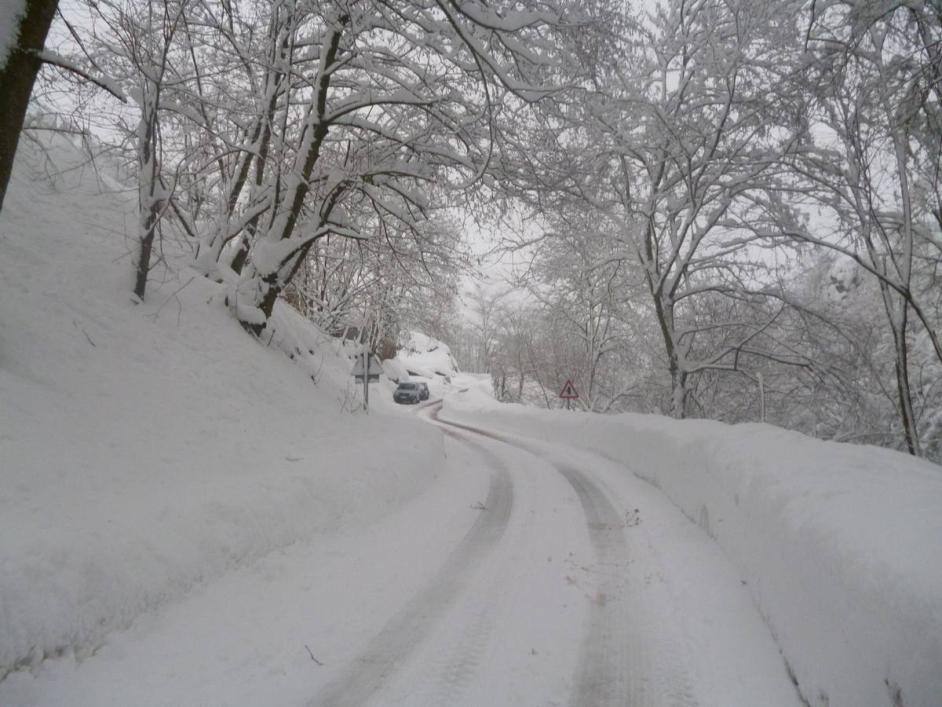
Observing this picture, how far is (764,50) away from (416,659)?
11412mm

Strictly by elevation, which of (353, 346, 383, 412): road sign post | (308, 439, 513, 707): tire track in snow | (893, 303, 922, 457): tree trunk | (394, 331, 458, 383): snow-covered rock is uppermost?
(394, 331, 458, 383): snow-covered rock

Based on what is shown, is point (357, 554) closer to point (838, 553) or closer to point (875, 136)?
point (838, 553)

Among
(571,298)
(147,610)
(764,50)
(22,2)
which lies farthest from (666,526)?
(571,298)

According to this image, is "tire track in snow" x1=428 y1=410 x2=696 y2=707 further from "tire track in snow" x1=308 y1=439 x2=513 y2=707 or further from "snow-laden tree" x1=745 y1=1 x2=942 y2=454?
"snow-laden tree" x1=745 y1=1 x2=942 y2=454

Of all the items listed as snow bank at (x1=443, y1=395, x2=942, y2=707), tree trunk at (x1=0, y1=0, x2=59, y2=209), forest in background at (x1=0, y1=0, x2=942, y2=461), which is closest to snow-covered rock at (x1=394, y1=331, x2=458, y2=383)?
forest in background at (x1=0, y1=0, x2=942, y2=461)

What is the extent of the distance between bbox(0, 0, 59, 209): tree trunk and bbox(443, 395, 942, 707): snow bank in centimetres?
583

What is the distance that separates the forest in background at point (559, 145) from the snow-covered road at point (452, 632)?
4084 mm

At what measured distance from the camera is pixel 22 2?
361 centimetres

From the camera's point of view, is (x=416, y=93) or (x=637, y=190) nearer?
(x=416, y=93)

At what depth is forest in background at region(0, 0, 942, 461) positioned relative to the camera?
5820 mm

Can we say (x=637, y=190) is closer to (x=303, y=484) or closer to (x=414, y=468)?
(x=414, y=468)

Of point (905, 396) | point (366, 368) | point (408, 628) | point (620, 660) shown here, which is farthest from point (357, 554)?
point (905, 396)

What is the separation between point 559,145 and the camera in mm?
7891

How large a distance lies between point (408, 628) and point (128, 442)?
11.1 ft
